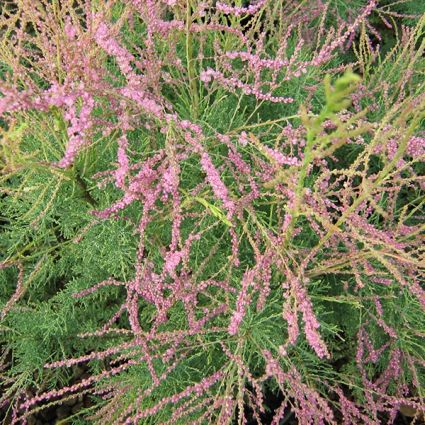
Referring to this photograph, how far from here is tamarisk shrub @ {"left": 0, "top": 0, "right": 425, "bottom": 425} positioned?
154cm

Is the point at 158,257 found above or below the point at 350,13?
below

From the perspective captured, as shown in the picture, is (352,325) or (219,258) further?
(352,325)

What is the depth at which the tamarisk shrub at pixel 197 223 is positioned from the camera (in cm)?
154

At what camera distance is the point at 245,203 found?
1729 mm

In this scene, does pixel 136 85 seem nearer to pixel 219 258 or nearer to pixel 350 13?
pixel 219 258

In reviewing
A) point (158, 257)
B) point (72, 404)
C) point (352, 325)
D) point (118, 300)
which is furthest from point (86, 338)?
point (352, 325)

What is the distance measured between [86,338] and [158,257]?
2.14ft

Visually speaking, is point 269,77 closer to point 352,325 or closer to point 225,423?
point 352,325

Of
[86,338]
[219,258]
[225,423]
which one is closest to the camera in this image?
[225,423]

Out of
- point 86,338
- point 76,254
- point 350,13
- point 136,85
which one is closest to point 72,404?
point 86,338

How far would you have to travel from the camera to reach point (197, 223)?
5.81 feet

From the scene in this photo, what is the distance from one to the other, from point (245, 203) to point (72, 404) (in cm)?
150

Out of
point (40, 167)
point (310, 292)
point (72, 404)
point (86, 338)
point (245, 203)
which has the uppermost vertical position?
point (40, 167)

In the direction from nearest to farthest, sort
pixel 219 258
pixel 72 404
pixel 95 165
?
pixel 95 165 → pixel 219 258 → pixel 72 404
